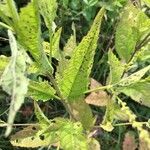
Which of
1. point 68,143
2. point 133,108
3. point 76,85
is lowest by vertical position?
point 133,108

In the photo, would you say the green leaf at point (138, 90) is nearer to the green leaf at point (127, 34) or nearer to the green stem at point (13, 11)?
the green leaf at point (127, 34)

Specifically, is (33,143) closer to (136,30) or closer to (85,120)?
(85,120)

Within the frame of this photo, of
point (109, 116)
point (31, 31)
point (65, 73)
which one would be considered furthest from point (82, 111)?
point (31, 31)

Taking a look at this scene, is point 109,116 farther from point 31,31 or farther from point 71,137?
point 31,31

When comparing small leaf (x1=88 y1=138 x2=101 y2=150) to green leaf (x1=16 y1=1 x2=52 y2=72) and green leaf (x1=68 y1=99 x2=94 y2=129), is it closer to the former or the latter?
green leaf (x1=68 y1=99 x2=94 y2=129)

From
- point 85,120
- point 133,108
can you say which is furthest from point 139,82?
point 133,108
